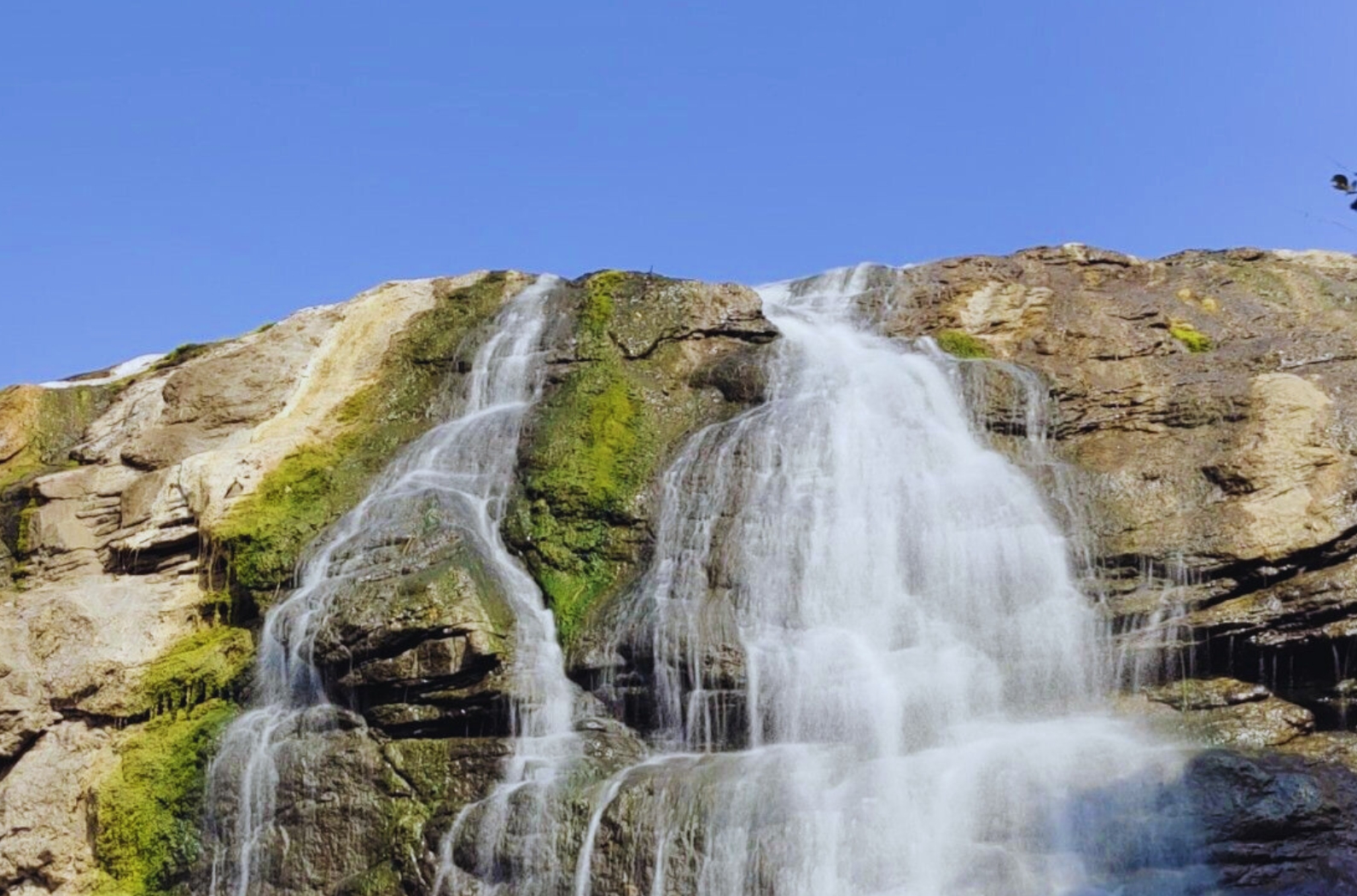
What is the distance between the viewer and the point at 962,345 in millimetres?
21125

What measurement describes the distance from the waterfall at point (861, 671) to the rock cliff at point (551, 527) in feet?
1.62

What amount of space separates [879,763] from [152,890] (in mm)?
8473

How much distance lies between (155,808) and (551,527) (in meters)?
5.71

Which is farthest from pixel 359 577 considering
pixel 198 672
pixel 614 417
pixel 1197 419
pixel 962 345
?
pixel 1197 419

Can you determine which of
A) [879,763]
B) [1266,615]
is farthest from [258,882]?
[1266,615]

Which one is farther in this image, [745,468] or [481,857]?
[745,468]

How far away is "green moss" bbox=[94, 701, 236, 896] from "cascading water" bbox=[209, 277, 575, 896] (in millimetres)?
455

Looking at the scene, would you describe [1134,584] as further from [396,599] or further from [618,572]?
[396,599]

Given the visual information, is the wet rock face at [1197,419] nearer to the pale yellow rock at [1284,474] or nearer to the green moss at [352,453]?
the pale yellow rock at [1284,474]

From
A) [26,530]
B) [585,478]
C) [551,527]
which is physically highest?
[585,478]

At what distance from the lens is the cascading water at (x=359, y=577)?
14914mm

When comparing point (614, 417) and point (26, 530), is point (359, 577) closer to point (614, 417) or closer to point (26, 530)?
point (614, 417)

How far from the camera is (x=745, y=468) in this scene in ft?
56.7

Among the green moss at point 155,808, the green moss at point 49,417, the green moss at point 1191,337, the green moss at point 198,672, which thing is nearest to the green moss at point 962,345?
the green moss at point 1191,337
